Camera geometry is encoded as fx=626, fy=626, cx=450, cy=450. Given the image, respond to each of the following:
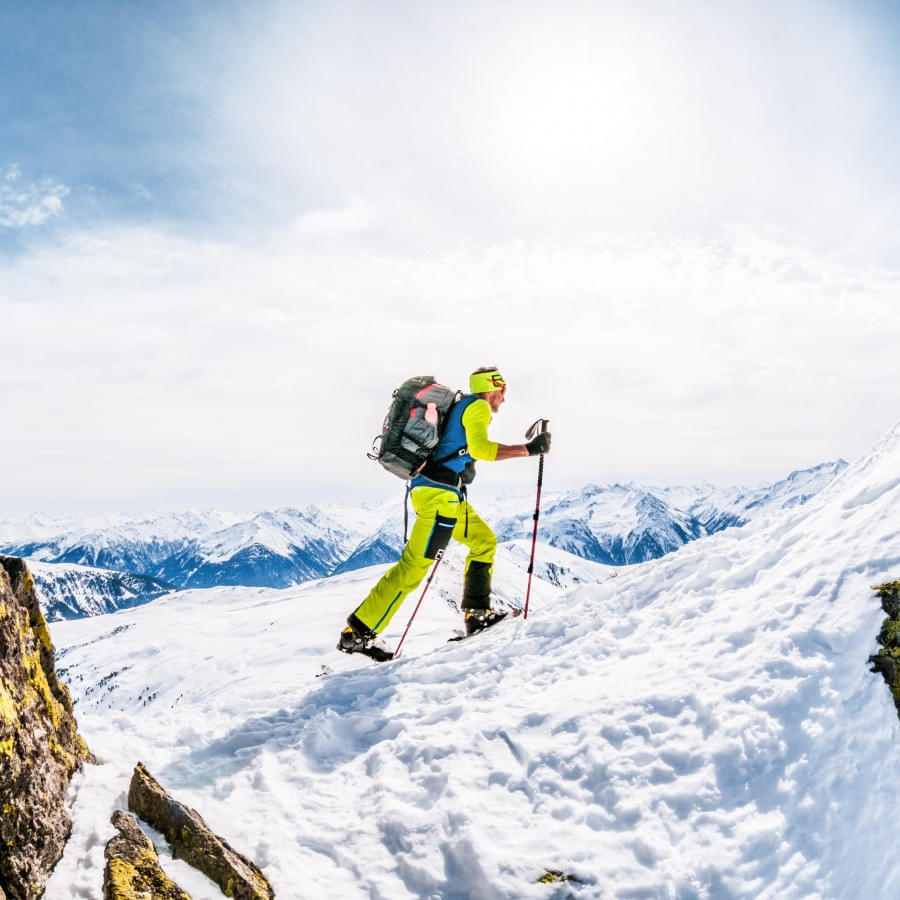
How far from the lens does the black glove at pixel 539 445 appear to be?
942 centimetres

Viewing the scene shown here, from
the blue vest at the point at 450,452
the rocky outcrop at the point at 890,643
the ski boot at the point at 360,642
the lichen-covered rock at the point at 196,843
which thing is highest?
the blue vest at the point at 450,452

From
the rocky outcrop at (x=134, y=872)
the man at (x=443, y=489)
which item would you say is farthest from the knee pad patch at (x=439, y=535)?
the rocky outcrop at (x=134, y=872)

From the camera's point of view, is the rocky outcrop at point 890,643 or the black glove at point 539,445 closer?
the rocky outcrop at point 890,643

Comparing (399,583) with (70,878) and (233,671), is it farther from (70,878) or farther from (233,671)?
(233,671)

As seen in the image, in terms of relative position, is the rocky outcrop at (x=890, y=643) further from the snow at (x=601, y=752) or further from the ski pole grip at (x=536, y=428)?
the ski pole grip at (x=536, y=428)

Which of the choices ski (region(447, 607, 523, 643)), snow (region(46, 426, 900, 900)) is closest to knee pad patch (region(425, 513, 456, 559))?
snow (region(46, 426, 900, 900))

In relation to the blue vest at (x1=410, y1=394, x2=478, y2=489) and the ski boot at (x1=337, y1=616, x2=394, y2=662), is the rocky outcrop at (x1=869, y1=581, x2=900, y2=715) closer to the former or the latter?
the blue vest at (x1=410, y1=394, x2=478, y2=489)

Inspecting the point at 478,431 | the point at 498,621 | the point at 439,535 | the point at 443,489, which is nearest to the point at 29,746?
the point at 439,535

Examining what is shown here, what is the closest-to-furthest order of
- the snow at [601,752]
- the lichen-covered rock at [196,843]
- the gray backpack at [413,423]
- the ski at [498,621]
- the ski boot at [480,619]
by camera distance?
the lichen-covered rock at [196,843], the snow at [601,752], the gray backpack at [413,423], the ski at [498,621], the ski boot at [480,619]

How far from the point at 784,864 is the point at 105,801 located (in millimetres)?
5565

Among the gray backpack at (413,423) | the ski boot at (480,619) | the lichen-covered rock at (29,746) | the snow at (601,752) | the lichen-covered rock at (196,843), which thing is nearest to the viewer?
the lichen-covered rock at (29,746)

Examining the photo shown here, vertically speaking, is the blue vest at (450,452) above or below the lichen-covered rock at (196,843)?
above

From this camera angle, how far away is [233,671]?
3553 inches

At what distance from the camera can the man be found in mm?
9180
